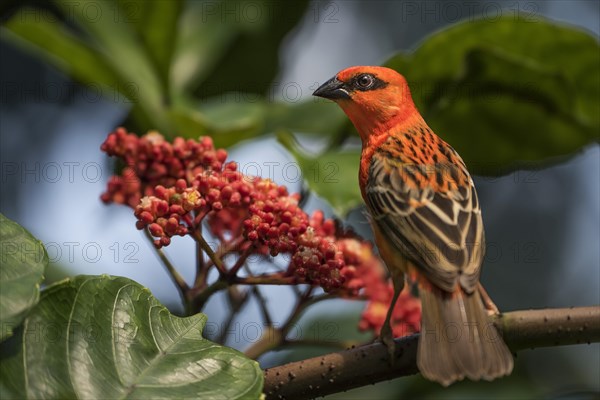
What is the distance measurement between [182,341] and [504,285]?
490 cm

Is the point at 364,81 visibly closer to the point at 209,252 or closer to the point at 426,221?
the point at 426,221

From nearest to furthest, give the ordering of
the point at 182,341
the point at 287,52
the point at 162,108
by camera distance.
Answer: the point at 182,341, the point at 162,108, the point at 287,52

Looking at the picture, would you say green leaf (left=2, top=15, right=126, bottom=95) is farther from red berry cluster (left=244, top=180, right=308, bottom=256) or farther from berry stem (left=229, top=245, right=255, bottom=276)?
berry stem (left=229, top=245, right=255, bottom=276)

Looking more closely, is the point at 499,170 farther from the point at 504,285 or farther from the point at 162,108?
the point at 504,285

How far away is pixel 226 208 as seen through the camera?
3109 mm

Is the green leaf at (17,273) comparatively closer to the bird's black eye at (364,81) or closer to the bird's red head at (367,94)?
the bird's red head at (367,94)

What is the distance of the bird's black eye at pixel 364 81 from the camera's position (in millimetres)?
4105

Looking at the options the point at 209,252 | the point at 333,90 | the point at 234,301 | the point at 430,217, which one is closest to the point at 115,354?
the point at 209,252

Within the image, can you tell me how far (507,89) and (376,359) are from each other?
1.81 m

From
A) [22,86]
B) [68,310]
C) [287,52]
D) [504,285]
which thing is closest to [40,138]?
[22,86]

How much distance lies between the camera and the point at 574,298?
638cm

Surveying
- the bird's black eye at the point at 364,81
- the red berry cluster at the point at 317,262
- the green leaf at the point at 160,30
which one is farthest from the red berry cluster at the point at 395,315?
the green leaf at the point at 160,30

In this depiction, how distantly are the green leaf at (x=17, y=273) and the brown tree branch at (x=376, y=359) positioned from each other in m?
0.72

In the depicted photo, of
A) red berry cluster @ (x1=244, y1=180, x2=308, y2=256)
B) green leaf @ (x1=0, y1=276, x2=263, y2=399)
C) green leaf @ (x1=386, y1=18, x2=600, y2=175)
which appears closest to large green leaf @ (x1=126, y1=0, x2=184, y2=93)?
green leaf @ (x1=386, y1=18, x2=600, y2=175)
